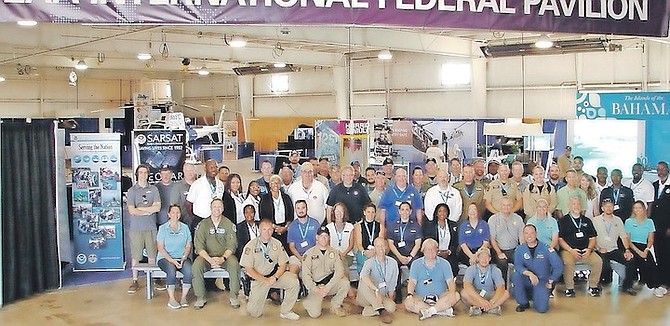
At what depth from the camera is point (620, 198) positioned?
7664 mm

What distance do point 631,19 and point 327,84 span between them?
1698 centimetres

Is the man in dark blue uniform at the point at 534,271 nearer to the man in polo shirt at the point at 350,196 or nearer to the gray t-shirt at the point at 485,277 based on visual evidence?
the gray t-shirt at the point at 485,277

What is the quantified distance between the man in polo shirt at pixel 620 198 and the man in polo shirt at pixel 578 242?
687 millimetres

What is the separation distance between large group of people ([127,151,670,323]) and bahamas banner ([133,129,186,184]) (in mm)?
558

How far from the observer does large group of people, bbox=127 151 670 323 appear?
6.51 m

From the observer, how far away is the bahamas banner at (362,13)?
4719 millimetres

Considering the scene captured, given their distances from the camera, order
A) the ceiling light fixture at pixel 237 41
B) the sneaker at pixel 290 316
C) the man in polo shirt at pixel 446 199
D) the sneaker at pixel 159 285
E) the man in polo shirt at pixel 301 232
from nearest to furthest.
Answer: the sneaker at pixel 290 316 < the man in polo shirt at pixel 301 232 < the man in polo shirt at pixel 446 199 < the sneaker at pixel 159 285 < the ceiling light fixture at pixel 237 41

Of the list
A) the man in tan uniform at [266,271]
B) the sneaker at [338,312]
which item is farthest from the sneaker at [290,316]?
the sneaker at [338,312]

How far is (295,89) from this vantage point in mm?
23453

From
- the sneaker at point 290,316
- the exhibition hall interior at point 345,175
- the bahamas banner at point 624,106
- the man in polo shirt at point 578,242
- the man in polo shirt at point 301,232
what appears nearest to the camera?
the exhibition hall interior at point 345,175

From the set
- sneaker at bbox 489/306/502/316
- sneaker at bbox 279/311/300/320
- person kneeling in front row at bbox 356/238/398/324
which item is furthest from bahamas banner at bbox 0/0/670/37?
sneaker at bbox 279/311/300/320

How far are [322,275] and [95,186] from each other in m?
3.23

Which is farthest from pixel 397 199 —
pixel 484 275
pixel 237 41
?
pixel 237 41

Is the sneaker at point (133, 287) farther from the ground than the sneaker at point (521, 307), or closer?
farther from the ground
